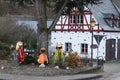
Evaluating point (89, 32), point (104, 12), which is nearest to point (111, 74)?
point (89, 32)

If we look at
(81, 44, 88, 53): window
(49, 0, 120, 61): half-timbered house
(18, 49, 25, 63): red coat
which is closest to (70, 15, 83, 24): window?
(49, 0, 120, 61): half-timbered house

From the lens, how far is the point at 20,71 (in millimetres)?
23016

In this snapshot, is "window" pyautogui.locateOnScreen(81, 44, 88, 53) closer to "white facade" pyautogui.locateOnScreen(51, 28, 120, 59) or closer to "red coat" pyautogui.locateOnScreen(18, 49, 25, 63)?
"white facade" pyautogui.locateOnScreen(51, 28, 120, 59)

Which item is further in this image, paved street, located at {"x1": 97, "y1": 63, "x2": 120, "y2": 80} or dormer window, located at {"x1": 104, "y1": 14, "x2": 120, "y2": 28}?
dormer window, located at {"x1": 104, "y1": 14, "x2": 120, "y2": 28}

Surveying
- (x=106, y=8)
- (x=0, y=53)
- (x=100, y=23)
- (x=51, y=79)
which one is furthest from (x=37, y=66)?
(x=106, y=8)

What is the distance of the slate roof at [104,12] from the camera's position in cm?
4950

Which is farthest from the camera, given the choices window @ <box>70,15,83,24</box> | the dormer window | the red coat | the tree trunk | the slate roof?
window @ <box>70,15,83,24</box>

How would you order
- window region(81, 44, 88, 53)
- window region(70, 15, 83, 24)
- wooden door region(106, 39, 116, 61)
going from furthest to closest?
window region(70, 15, 83, 24) → window region(81, 44, 88, 53) → wooden door region(106, 39, 116, 61)

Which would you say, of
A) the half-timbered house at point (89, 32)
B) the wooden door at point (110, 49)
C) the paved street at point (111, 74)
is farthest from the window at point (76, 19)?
the paved street at point (111, 74)

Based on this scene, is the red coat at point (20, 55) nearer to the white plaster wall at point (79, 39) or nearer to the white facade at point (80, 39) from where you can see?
the white facade at point (80, 39)

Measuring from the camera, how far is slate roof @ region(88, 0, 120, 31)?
162 feet

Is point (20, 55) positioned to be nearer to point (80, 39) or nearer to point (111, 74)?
point (111, 74)

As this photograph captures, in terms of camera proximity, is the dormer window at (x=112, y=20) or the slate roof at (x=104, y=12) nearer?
the slate roof at (x=104, y=12)

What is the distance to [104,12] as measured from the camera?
51.9 metres
